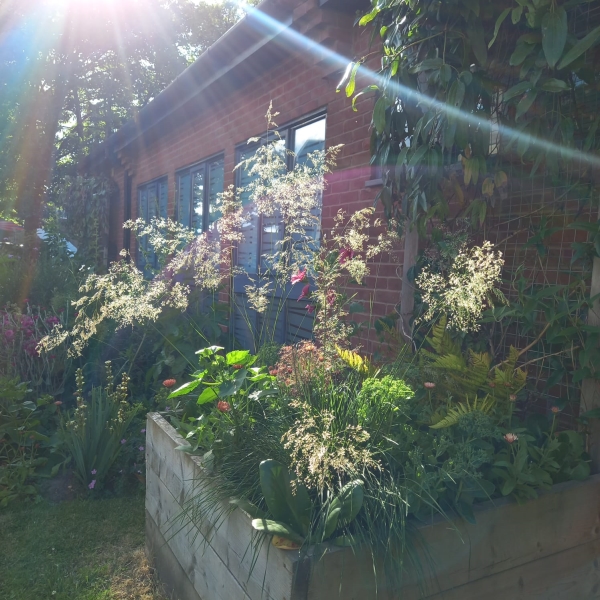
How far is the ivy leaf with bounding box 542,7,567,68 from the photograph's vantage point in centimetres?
190

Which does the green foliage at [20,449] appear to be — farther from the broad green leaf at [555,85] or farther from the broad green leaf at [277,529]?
the broad green leaf at [555,85]

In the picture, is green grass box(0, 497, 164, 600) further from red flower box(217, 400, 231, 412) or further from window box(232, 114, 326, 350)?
window box(232, 114, 326, 350)

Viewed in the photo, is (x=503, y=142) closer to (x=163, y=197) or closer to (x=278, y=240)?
(x=278, y=240)

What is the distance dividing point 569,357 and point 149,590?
213cm

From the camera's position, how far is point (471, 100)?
2.38 m

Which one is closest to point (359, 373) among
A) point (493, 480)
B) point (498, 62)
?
point (493, 480)

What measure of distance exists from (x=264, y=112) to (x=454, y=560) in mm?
4771

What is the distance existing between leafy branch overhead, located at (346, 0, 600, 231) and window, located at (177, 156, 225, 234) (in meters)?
4.33

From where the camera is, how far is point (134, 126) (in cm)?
881

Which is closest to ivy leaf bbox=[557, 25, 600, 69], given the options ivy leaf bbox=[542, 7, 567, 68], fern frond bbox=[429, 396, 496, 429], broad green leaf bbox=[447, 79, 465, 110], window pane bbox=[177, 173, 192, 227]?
ivy leaf bbox=[542, 7, 567, 68]

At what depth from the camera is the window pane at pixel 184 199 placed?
8.16 m

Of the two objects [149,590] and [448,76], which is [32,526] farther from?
[448,76]

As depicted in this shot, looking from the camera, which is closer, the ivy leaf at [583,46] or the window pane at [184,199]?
the ivy leaf at [583,46]

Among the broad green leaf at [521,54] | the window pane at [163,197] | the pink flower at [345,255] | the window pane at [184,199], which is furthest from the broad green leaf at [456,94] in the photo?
the window pane at [163,197]
